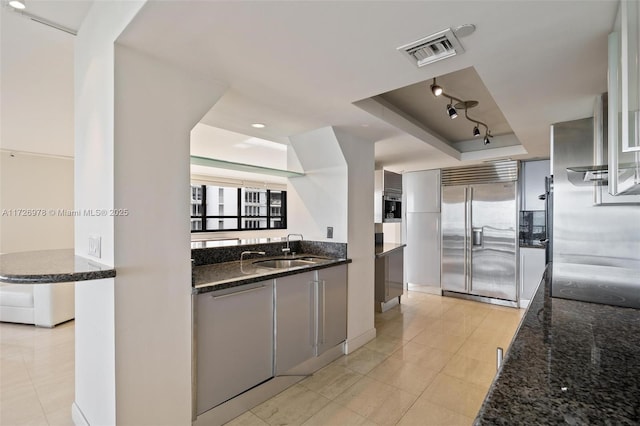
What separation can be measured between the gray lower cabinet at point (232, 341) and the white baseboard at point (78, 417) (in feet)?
2.17

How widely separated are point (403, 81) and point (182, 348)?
212cm

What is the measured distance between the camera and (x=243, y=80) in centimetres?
196

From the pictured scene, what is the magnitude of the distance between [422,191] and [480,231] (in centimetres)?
114

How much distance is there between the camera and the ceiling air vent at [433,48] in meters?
1.46

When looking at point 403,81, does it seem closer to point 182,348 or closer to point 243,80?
point 243,80

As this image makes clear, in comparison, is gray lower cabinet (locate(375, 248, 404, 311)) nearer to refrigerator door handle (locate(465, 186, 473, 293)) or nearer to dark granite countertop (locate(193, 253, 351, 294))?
refrigerator door handle (locate(465, 186, 473, 293))

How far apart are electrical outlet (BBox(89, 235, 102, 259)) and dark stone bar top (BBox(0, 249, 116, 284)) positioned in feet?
0.15

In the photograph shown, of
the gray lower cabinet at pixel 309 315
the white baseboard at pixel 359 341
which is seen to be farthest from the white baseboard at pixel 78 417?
the white baseboard at pixel 359 341

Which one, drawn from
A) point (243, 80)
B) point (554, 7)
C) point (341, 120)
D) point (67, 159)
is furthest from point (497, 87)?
point (67, 159)

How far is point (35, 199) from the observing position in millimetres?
4637

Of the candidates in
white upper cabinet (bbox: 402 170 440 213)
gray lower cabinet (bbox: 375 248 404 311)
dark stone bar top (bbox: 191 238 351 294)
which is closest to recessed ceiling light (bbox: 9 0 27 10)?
dark stone bar top (bbox: 191 238 351 294)

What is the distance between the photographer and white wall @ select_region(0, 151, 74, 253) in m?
4.42

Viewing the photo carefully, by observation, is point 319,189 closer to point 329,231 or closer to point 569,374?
point 329,231

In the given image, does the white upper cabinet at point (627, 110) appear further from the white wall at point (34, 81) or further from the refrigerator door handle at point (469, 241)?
the refrigerator door handle at point (469, 241)
